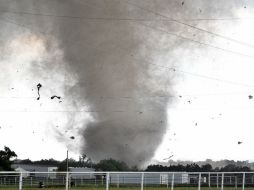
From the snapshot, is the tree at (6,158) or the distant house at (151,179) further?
the tree at (6,158)

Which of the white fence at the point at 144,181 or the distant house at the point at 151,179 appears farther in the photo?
the distant house at the point at 151,179

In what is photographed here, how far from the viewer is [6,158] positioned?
84.3 metres

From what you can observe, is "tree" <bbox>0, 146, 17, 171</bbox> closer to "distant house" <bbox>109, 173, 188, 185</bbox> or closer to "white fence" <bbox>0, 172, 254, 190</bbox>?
"white fence" <bbox>0, 172, 254, 190</bbox>

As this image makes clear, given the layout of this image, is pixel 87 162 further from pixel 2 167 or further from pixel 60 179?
pixel 60 179

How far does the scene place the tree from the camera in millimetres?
82125

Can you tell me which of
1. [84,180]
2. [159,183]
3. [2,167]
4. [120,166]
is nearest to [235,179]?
[159,183]

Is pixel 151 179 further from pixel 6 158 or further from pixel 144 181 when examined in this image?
pixel 6 158

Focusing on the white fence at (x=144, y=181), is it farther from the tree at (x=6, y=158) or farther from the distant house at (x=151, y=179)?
the tree at (x=6, y=158)

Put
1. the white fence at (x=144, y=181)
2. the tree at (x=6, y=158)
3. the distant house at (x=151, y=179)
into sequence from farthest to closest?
1. the tree at (x=6, y=158)
2. the distant house at (x=151, y=179)
3. the white fence at (x=144, y=181)

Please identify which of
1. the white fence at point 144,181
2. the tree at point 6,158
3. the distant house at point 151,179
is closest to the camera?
the white fence at point 144,181

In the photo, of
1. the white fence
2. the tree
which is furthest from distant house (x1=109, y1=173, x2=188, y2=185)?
the tree

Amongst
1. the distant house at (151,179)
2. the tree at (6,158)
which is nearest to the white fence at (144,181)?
the distant house at (151,179)

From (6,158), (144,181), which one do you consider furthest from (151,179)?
(6,158)

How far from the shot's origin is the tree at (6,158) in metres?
82.1
